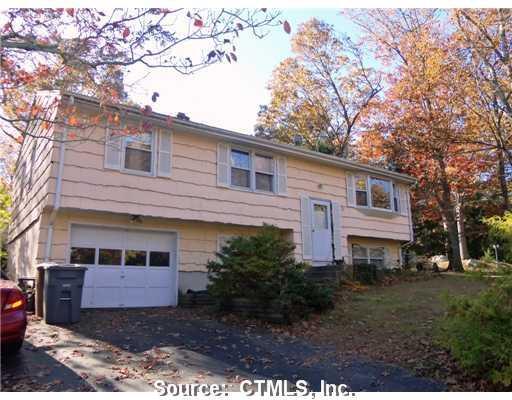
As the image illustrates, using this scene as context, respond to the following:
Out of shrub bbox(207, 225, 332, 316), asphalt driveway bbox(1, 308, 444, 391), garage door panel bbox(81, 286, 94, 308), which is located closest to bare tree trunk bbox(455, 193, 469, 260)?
shrub bbox(207, 225, 332, 316)

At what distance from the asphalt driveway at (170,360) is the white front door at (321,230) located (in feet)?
21.0

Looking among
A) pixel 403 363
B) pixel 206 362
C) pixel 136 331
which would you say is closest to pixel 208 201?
pixel 136 331

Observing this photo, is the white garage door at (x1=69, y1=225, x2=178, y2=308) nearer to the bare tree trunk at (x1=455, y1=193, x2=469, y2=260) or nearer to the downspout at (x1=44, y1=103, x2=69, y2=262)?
the downspout at (x1=44, y1=103, x2=69, y2=262)

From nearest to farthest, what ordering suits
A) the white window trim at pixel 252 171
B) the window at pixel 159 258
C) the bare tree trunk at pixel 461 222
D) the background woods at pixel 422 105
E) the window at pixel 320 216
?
1. the window at pixel 159 258
2. the white window trim at pixel 252 171
3. the background woods at pixel 422 105
4. the window at pixel 320 216
5. the bare tree trunk at pixel 461 222

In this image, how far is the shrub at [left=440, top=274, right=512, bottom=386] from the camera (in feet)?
16.2

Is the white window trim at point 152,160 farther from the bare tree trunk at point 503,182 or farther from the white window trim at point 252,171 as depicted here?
the bare tree trunk at point 503,182

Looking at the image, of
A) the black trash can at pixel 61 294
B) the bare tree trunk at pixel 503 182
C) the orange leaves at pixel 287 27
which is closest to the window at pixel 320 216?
the black trash can at pixel 61 294

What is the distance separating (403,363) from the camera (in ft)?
20.0

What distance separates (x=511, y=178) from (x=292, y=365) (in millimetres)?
17771

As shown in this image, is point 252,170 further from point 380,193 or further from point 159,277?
point 380,193

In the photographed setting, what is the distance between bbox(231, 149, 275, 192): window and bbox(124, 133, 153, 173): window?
8.81 ft

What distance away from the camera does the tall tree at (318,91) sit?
81.9 ft

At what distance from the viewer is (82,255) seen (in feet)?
35.0

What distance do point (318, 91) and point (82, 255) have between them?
1862cm
